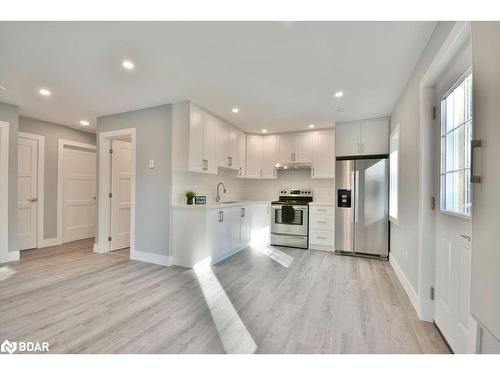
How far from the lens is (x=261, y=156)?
513cm

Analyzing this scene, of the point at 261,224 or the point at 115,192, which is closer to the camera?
the point at 115,192

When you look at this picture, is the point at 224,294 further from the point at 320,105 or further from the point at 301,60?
the point at 320,105

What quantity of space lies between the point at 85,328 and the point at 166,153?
2352 mm

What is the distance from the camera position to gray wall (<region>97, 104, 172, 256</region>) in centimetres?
348

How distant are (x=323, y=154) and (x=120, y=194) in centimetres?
409

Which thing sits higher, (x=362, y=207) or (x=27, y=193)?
(x=27, y=193)

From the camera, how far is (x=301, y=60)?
87.3 inches

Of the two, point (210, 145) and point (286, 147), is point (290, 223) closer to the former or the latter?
point (286, 147)

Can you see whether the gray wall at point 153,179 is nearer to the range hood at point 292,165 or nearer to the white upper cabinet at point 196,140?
the white upper cabinet at point 196,140

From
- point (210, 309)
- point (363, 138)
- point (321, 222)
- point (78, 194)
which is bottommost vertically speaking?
point (210, 309)

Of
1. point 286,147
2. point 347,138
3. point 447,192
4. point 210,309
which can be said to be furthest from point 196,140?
point 447,192

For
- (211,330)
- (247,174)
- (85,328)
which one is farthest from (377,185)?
(85,328)

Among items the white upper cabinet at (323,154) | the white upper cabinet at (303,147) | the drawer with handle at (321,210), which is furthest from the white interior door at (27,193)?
the white upper cabinet at (323,154)

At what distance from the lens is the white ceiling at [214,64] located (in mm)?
1811
